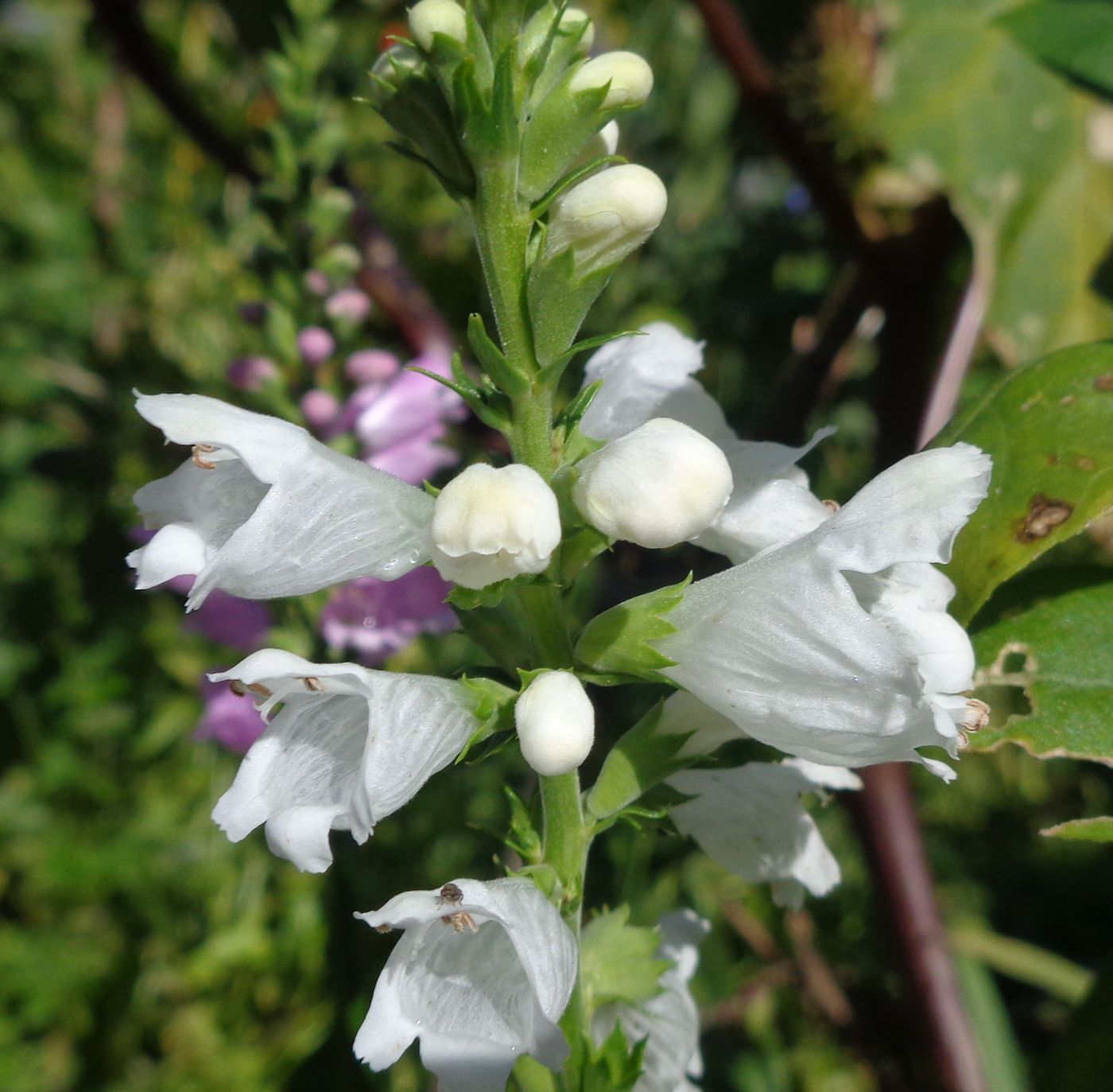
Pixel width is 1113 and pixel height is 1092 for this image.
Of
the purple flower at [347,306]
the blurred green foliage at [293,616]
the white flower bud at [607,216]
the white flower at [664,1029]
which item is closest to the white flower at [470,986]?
the white flower at [664,1029]

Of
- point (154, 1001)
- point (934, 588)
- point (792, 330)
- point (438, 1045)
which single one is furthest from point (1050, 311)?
point (154, 1001)

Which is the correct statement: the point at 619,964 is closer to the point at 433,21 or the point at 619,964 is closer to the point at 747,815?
the point at 747,815

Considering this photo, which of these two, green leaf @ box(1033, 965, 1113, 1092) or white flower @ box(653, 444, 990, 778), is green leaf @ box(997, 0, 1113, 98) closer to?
white flower @ box(653, 444, 990, 778)

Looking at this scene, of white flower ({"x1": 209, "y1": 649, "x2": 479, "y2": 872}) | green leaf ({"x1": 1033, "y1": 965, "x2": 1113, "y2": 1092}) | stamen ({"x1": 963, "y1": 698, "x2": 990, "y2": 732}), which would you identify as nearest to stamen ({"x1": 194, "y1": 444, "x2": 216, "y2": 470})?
white flower ({"x1": 209, "y1": 649, "x2": 479, "y2": 872})

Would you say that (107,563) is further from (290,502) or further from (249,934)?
(290,502)

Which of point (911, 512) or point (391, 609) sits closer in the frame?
point (911, 512)

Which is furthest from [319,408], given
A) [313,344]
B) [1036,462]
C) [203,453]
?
[1036,462]
